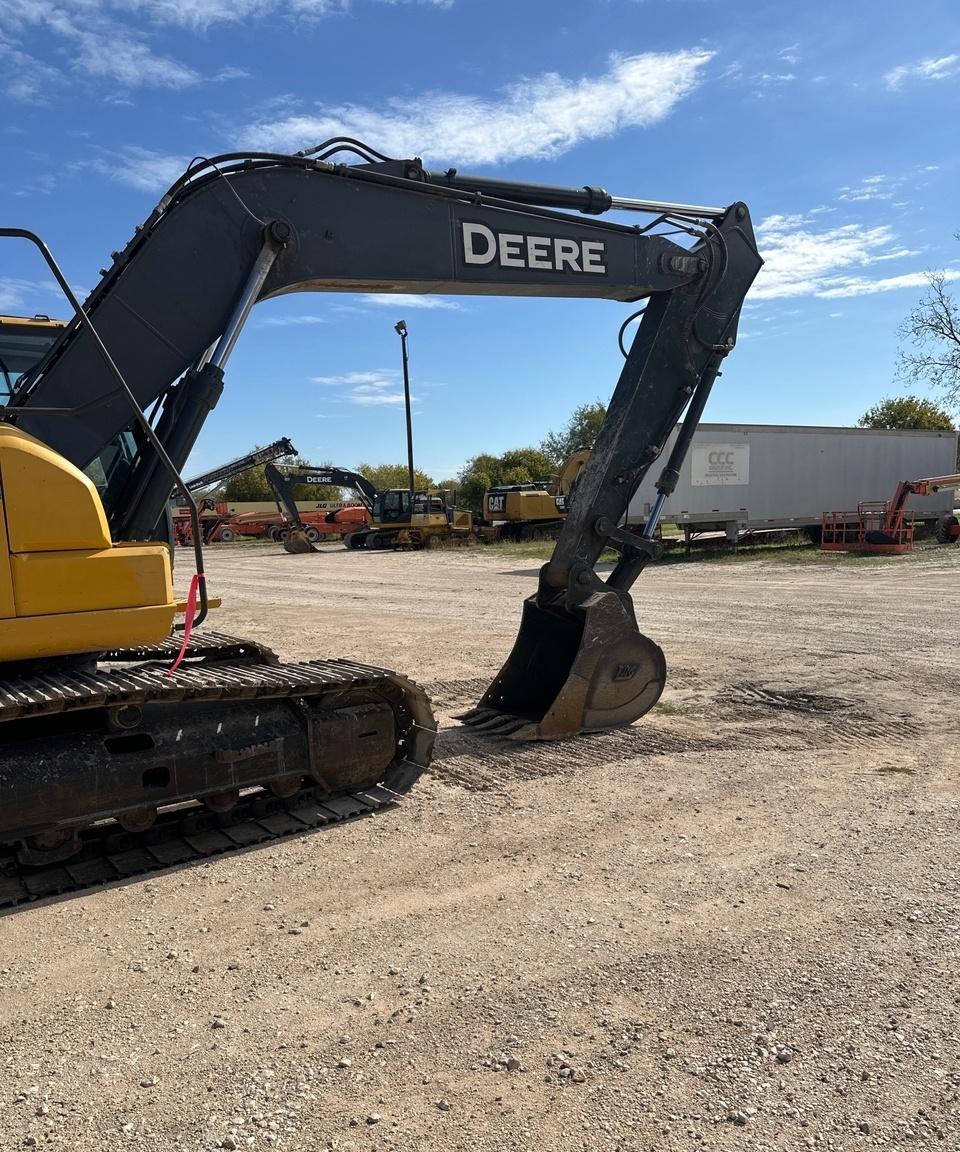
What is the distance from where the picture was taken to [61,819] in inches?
168

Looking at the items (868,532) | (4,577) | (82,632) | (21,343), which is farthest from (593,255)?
(868,532)

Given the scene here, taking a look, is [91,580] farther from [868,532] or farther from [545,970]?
[868,532]

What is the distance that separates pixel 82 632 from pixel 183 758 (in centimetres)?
88

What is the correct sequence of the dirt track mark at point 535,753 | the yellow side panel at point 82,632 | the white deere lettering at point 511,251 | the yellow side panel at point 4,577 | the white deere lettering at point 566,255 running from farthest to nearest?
the white deere lettering at point 566,255 < the white deere lettering at point 511,251 < the dirt track mark at point 535,753 < the yellow side panel at point 82,632 < the yellow side panel at point 4,577

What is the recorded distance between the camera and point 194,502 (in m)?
4.41

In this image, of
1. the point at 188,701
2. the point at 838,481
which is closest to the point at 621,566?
the point at 188,701

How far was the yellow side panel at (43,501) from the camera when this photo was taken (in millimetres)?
3986

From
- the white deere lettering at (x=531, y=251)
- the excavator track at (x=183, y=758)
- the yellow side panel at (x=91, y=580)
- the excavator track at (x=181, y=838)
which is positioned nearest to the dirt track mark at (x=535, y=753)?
the excavator track at (x=183, y=758)

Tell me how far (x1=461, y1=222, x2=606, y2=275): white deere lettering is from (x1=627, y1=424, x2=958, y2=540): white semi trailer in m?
16.2

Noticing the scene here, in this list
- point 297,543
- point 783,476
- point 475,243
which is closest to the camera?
point 475,243

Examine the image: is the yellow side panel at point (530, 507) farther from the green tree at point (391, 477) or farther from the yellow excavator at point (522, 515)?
the green tree at point (391, 477)

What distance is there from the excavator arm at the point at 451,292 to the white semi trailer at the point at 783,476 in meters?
15.6

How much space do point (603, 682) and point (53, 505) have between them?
4002 millimetres

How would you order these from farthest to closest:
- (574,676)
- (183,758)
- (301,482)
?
(301,482) → (574,676) → (183,758)
